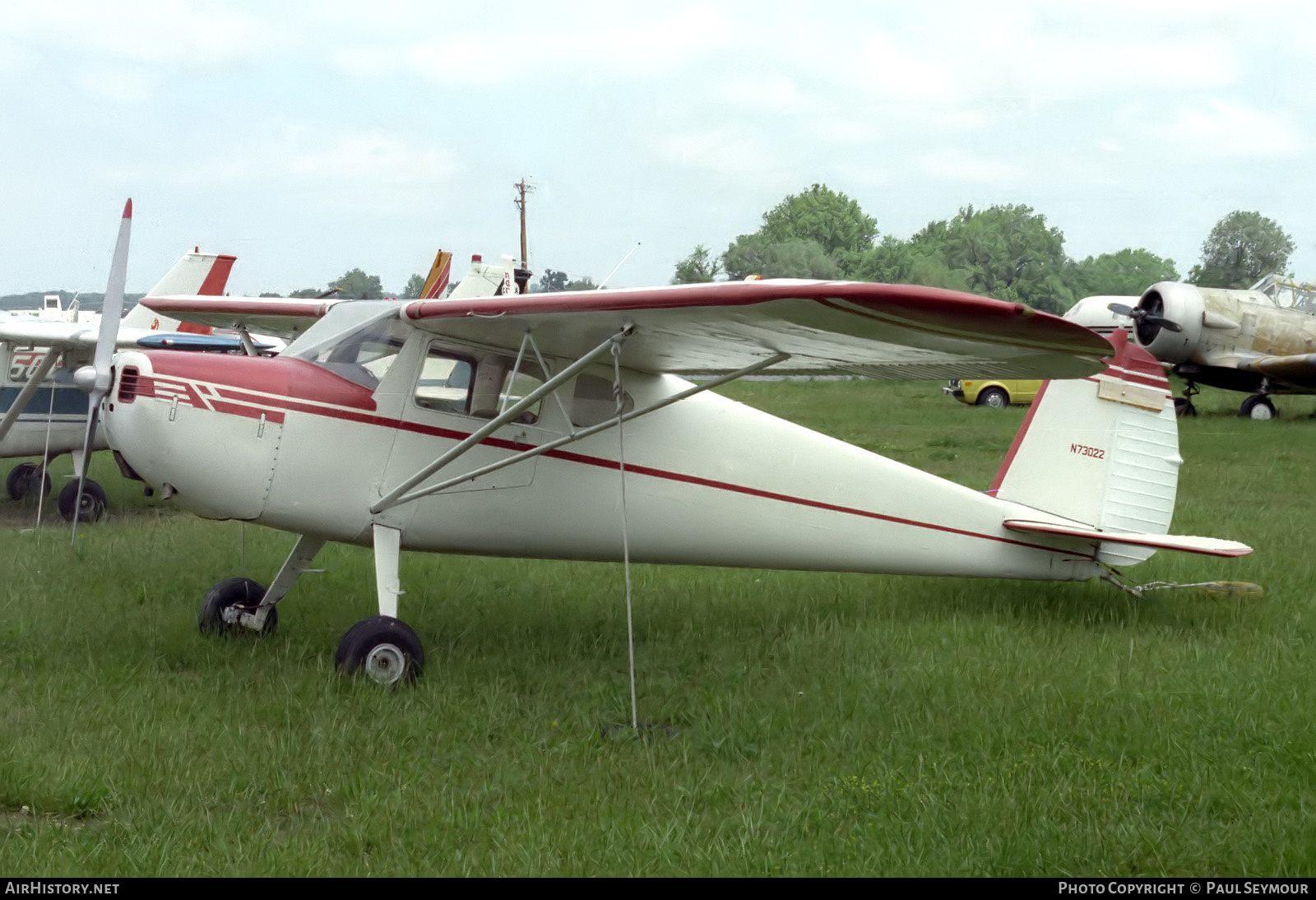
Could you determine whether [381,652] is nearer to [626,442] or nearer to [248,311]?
[626,442]

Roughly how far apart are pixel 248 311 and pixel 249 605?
7.16 feet

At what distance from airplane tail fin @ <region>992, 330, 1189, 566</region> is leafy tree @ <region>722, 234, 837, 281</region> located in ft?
61.7

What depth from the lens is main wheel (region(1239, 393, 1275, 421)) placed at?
24.2 m

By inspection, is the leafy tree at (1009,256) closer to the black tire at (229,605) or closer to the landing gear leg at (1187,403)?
the landing gear leg at (1187,403)

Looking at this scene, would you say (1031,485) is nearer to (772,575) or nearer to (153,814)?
(772,575)

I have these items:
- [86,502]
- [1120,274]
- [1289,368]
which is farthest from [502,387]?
[1120,274]

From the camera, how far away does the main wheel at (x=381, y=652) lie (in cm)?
593

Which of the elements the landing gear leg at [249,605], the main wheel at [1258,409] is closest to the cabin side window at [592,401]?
the landing gear leg at [249,605]

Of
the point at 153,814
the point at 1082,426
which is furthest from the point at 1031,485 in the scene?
the point at 153,814

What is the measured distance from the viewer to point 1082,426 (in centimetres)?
802

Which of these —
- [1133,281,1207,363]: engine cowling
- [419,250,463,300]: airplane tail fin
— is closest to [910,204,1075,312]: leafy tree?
[1133,281,1207,363]: engine cowling

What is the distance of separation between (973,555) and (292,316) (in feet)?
16.3

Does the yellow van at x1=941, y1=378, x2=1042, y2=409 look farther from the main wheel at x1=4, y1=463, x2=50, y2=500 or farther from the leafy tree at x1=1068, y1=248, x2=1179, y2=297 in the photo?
the main wheel at x1=4, y1=463, x2=50, y2=500

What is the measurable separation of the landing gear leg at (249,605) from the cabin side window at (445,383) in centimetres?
130
